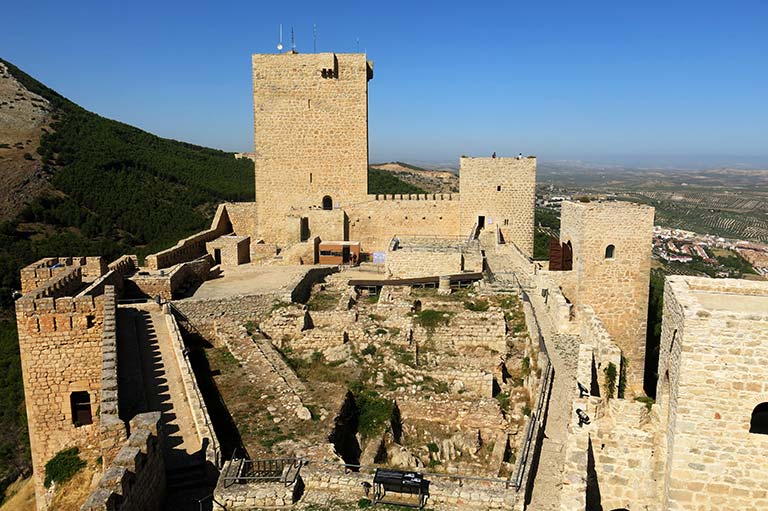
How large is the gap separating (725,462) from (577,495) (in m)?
1.42

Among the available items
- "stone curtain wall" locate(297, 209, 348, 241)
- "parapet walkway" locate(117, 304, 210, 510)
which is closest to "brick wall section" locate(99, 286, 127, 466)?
"parapet walkway" locate(117, 304, 210, 510)

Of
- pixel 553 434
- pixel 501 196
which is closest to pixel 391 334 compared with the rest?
pixel 553 434

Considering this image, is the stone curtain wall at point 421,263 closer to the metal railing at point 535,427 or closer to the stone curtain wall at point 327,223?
the stone curtain wall at point 327,223

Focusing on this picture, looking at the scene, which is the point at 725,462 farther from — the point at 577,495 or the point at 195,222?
the point at 195,222

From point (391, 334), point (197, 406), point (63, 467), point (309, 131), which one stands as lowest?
point (63, 467)

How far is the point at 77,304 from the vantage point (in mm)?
9766

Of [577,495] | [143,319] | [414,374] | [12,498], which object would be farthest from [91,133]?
[577,495]

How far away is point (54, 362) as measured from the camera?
377 inches

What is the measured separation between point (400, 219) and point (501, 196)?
12.0 ft

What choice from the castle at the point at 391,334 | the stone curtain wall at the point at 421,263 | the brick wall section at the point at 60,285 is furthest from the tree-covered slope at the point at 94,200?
the stone curtain wall at the point at 421,263

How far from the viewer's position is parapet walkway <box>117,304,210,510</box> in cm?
631

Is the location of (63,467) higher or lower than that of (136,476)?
lower

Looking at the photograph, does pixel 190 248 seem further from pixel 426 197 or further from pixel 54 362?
pixel 54 362

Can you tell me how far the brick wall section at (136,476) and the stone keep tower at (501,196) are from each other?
14.6m
